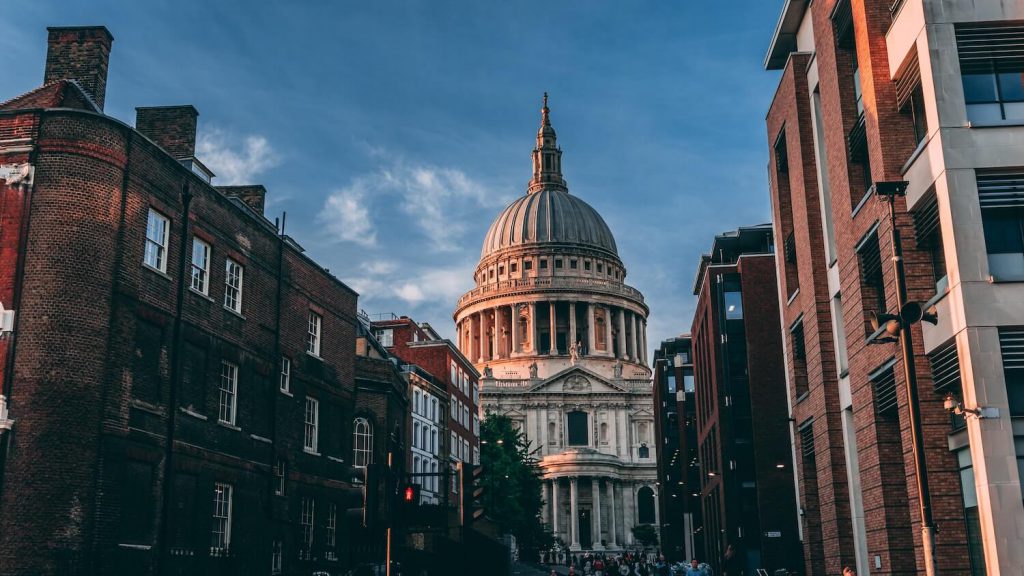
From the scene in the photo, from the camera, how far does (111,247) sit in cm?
2859

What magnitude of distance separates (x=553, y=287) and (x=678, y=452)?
194 feet

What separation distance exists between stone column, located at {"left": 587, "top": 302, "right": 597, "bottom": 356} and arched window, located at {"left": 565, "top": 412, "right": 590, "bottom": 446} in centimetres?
1425

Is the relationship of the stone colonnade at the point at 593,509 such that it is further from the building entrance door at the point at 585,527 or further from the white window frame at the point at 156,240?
the white window frame at the point at 156,240

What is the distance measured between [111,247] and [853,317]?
67.7 ft

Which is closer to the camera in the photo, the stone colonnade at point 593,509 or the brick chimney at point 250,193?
the brick chimney at point 250,193

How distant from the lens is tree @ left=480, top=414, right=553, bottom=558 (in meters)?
81.9

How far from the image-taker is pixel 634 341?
536ft

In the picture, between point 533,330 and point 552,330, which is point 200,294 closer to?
point 552,330

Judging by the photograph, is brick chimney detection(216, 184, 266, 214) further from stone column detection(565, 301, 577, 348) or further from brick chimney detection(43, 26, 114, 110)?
stone column detection(565, 301, 577, 348)

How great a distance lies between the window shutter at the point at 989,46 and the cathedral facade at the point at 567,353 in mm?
100955

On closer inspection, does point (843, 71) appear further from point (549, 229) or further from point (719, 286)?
point (549, 229)

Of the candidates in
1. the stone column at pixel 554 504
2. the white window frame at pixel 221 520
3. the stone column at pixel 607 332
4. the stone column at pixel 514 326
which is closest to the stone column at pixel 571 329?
the stone column at pixel 607 332

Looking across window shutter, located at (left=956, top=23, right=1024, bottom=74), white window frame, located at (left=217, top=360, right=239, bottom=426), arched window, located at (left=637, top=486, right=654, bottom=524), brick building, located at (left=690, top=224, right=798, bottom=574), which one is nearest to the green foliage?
arched window, located at (left=637, top=486, right=654, bottom=524)

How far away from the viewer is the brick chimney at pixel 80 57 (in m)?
32.7
